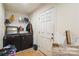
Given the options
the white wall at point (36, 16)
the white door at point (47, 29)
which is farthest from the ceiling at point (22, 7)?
the white door at point (47, 29)

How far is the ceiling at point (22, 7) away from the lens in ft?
5.33

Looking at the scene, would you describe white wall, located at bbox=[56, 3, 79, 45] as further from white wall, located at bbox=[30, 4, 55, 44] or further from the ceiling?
the ceiling

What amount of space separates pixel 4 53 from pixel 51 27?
783 mm

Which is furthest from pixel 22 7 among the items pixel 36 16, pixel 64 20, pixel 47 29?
pixel 64 20

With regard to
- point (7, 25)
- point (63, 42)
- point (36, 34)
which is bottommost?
point (63, 42)

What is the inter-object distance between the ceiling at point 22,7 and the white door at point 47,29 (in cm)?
16

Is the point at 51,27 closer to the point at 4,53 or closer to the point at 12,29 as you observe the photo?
the point at 12,29

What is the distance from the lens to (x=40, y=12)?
1.70 metres

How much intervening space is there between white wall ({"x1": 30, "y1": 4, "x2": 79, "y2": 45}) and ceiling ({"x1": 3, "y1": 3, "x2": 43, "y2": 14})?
0.23 feet

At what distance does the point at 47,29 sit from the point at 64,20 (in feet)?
0.92

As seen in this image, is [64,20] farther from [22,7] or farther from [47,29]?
[22,7]

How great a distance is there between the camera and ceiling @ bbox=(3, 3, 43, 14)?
64.0 inches

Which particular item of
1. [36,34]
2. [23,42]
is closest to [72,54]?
[36,34]

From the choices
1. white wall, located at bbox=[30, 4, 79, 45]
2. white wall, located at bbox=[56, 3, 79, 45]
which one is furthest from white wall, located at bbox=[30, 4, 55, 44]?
white wall, located at bbox=[56, 3, 79, 45]
